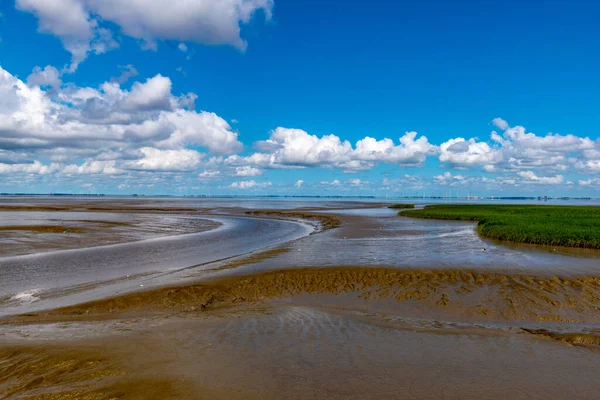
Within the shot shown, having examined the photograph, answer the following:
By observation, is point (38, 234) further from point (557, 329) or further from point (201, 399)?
point (557, 329)

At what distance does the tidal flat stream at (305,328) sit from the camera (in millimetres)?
7234

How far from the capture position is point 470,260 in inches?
826

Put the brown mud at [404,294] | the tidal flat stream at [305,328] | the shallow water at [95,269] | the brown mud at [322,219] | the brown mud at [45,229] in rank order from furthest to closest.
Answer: the brown mud at [322,219] → the brown mud at [45,229] → the shallow water at [95,269] → the brown mud at [404,294] → the tidal flat stream at [305,328]

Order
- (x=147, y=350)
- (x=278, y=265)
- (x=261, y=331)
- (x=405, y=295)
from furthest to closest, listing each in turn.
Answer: (x=278, y=265) → (x=405, y=295) → (x=261, y=331) → (x=147, y=350)

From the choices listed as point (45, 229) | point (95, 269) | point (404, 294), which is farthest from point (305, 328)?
point (45, 229)

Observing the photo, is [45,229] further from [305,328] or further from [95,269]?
[305,328]

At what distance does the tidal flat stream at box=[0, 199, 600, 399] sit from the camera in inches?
285

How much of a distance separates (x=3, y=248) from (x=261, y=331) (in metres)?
25.7

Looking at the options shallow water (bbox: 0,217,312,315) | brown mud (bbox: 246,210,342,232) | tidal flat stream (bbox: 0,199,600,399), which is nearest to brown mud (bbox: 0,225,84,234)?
shallow water (bbox: 0,217,312,315)

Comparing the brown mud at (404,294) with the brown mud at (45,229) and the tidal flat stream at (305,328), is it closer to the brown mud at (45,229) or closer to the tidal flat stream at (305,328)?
the tidal flat stream at (305,328)

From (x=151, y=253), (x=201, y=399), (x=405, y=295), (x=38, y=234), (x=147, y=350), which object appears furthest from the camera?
(x=38, y=234)

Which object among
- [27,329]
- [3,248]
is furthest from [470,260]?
[3,248]

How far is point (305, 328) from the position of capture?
10.6 metres

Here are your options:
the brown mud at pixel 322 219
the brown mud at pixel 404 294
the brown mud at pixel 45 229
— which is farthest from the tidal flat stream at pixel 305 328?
the brown mud at pixel 322 219
